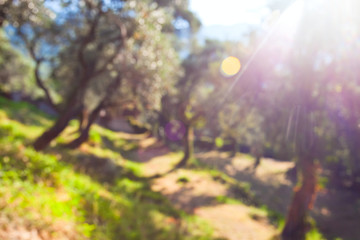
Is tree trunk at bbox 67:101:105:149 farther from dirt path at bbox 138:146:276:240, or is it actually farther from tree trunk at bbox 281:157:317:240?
tree trunk at bbox 281:157:317:240

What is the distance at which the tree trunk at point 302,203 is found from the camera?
9250 mm

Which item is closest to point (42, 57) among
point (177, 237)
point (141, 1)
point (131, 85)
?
point (131, 85)

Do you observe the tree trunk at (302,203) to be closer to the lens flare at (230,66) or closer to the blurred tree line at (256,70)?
the blurred tree line at (256,70)

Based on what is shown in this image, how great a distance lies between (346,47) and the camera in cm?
855

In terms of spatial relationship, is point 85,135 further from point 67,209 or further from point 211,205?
point 67,209

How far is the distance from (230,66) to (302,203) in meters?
8.42

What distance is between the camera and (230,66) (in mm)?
13664

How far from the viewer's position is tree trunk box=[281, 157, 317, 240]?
364 inches

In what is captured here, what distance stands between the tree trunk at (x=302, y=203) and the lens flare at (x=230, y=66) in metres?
6.19

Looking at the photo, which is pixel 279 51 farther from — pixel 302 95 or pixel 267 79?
pixel 302 95

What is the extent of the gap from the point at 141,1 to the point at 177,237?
10300 millimetres

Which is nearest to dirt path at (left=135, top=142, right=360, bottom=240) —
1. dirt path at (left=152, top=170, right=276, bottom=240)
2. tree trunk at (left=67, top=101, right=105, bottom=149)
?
dirt path at (left=152, top=170, right=276, bottom=240)

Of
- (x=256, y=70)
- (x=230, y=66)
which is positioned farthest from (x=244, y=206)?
(x=230, y=66)

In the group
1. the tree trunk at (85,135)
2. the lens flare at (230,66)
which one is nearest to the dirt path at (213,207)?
the tree trunk at (85,135)
